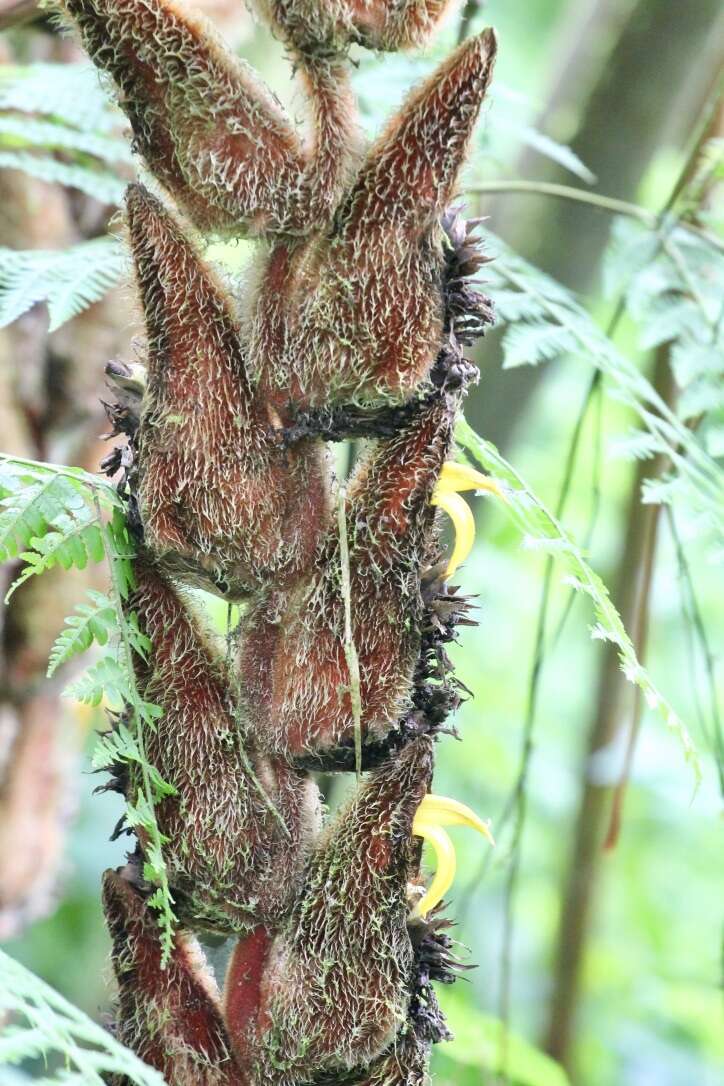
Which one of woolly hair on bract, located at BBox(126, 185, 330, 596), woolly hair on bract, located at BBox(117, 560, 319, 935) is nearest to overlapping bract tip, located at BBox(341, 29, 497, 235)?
woolly hair on bract, located at BBox(126, 185, 330, 596)

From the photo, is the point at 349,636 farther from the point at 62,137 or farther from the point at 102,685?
the point at 62,137

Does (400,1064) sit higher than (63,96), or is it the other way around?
(63,96)

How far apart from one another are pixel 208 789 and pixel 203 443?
0.28m

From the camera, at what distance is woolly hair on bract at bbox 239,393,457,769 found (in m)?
0.90

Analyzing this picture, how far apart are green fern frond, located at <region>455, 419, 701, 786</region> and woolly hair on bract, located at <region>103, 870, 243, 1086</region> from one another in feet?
1.46

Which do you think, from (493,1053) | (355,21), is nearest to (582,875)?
(493,1053)

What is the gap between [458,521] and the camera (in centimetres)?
97

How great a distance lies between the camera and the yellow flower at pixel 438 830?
956mm

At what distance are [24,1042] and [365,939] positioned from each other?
0.98ft

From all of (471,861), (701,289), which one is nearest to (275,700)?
(701,289)

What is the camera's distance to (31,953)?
3777 millimetres

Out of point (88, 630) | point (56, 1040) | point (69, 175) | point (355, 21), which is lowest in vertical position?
point (56, 1040)

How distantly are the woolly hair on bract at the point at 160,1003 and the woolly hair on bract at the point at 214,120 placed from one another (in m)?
0.56

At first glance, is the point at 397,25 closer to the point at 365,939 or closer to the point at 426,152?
the point at 426,152
